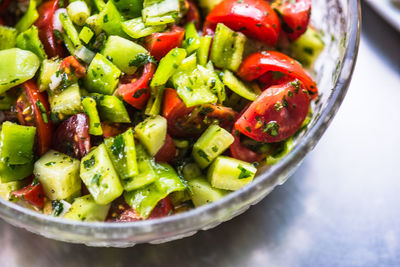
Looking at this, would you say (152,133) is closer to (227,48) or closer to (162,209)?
(162,209)

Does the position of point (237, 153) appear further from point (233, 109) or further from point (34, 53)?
point (34, 53)

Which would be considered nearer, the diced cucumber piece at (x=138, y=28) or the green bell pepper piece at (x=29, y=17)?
the diced cucumber piece at (x=138, y=28)

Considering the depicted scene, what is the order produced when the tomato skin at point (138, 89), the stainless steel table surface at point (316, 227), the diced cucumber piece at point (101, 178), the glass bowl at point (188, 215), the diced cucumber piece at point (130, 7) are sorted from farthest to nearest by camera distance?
the stainless steel table surface at point (316, 227) < the diced cucumber piece at point (130, 7) < the tomato skin at point (138, 89) < the diced cucumber piece at point (101, 178) < the glass bowl at point (188, 215)

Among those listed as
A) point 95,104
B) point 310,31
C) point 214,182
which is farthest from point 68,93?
point 310,31

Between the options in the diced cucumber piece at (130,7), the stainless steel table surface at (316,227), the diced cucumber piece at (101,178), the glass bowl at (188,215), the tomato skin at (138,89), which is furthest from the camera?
the stainless steel table surface at (316,227)

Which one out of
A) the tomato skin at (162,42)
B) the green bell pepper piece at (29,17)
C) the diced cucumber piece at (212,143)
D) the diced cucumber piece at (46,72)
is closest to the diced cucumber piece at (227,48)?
the tomato skin at (162,42)

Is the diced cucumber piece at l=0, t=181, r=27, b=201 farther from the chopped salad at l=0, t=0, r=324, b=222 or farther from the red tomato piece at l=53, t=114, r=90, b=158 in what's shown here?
the red tomato piece at l=53, t=114, r=90, b=158

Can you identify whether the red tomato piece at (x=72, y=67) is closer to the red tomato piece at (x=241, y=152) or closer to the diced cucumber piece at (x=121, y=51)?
the diced cucumber piece at (x=121, y=51)

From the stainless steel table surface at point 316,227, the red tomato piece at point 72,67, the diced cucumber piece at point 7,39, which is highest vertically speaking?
the red tomato piece at point 72,67
